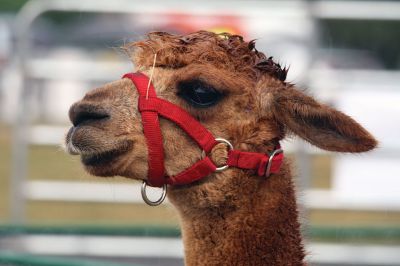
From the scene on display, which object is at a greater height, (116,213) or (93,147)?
(116,213)

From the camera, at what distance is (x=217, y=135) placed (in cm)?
354

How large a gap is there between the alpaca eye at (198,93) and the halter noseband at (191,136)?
6cm

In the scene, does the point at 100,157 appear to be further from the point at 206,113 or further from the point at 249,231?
the point at 249,231

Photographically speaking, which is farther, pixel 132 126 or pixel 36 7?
pixel 36 7

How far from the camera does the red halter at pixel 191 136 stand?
3.48 meters

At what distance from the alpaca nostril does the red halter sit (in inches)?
6.4

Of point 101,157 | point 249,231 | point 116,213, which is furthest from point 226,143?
point 116,213

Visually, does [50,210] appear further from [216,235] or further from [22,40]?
[216,235]

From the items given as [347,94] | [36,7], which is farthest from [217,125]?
[36,7]

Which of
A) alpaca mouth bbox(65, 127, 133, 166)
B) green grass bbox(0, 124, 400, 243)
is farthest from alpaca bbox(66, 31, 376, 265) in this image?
green grass bbox(0, 124, 400, 243)

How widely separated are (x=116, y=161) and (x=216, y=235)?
0.45m

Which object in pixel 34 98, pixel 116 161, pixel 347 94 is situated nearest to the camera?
pixel 116 161

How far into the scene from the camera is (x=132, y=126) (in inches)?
136

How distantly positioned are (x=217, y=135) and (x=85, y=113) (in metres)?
0.50
